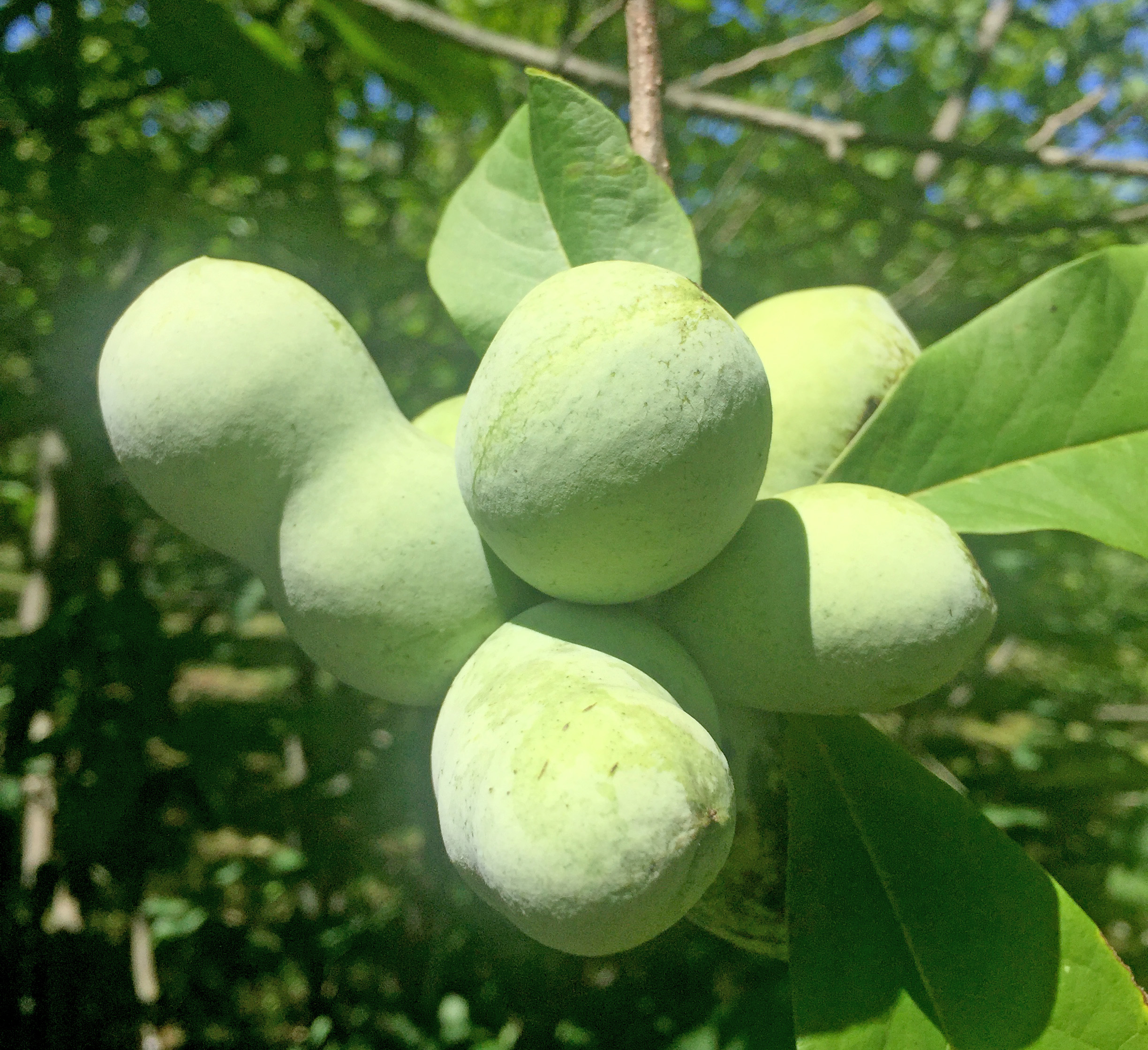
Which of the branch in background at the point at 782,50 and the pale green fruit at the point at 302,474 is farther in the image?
the branch in background at the point at 782,50

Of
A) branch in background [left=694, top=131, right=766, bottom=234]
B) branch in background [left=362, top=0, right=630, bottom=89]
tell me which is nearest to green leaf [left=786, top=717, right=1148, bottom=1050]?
branch in background [left=362, top=0, right=630, bottom=89]

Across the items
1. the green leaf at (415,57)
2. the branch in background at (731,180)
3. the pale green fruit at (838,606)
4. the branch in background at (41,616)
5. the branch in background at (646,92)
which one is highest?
the branch in background at (646,92)

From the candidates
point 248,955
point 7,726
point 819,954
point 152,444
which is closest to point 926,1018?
point 819,954

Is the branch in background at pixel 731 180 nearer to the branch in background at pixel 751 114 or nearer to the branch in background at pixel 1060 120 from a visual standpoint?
the branch in background at pixel 1060 120

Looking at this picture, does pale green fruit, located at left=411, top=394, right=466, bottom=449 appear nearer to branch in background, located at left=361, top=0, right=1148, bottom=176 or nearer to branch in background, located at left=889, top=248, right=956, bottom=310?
branch in background, located at left=361, top=0, right=1148, bottom=176

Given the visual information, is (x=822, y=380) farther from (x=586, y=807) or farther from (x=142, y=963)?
(x=142, y=963)

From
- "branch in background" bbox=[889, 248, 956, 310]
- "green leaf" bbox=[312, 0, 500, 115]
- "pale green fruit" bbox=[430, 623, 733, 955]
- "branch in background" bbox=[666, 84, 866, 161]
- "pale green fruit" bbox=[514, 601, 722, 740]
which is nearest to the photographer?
"pale green fruit" bbox=[430, 623, 733, 955]

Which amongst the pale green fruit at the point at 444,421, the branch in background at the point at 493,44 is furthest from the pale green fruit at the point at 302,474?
the branch in background at the point at 493,44
